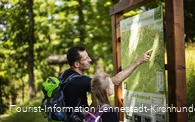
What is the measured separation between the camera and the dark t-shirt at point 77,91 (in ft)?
11.6

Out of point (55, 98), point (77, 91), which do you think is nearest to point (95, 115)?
point (77, 91)

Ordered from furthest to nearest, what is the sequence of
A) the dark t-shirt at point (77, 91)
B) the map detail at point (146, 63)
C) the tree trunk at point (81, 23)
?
the tree trunk at point (81, 23), the map detail at point (146, 63), the dark t-shirt at point (77, 91)

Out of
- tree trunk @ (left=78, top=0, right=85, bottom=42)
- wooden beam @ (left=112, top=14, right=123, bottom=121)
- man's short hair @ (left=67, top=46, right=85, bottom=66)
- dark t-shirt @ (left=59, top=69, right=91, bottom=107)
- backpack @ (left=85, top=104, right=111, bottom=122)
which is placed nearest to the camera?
backpack @ (left=85, top=104, right=111, bottom=122)

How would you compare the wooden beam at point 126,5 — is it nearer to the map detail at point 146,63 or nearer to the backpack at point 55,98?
the map detail at point 146,63

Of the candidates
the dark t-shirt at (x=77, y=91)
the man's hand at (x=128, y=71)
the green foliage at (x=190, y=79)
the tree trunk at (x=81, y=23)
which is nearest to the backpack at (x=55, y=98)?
the dark t-shirt at (x=77, y=91)

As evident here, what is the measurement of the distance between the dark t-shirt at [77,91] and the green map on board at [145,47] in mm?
1017

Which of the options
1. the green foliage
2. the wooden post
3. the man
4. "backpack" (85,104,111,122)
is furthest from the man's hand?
the green foliage

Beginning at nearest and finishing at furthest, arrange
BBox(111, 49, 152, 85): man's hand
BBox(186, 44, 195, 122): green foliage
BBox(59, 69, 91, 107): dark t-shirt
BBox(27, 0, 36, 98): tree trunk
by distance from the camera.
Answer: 1. BBox(59, 69, 91, 107): dark t-shirt
2. BBox(111, 49, 152, 85): man's hand
3. BBox(186, 44, 195, 122): green foliage
4. BBox(27, 0, 36, 98): tree trunk

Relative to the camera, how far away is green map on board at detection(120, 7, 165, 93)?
4.08m

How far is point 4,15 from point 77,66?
14.9 m

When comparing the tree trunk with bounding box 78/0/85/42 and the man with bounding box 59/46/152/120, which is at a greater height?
the tree trunk with bounding box 78/0/85/42

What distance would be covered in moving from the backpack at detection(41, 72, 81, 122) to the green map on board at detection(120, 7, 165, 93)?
1.09 m

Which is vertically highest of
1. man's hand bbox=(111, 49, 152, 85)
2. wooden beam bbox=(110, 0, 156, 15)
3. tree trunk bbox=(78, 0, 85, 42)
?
tree trunk bbox=(78, 0, 85, 42)

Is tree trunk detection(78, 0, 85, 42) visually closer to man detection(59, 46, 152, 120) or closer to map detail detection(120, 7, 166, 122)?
map detail detection(120, 7, 166, 122)
